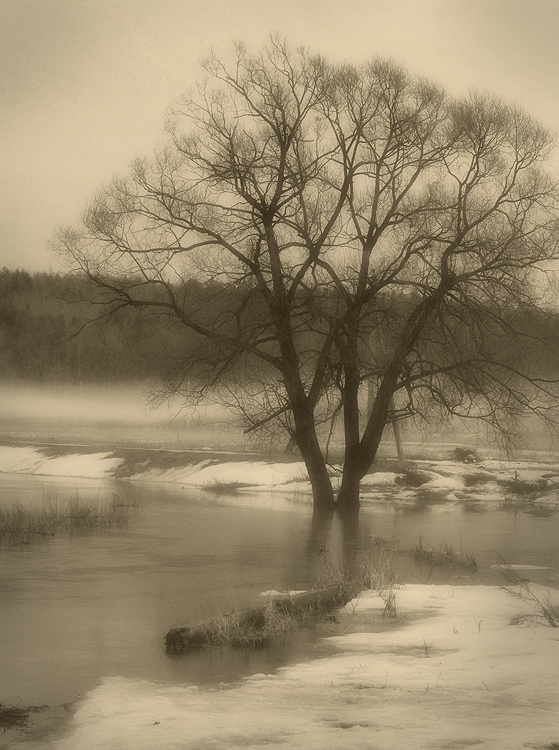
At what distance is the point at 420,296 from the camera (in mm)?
26281

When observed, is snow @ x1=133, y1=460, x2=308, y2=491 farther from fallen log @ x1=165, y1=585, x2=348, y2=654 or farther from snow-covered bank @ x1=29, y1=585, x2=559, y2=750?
snow-covered bank @ x1=29, y1=585, x2=559, y2=750

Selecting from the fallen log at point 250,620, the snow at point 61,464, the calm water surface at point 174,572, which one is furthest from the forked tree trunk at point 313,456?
the snow at point 61,464

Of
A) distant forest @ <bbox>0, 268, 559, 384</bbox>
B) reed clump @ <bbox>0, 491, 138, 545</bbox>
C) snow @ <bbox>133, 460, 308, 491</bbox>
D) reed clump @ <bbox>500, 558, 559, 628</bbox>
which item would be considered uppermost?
distant forest @ <bbox>0, 268, 559, 384</bbox>

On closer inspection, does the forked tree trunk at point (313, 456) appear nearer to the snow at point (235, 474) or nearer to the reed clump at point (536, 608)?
the snow at point (235, 474)

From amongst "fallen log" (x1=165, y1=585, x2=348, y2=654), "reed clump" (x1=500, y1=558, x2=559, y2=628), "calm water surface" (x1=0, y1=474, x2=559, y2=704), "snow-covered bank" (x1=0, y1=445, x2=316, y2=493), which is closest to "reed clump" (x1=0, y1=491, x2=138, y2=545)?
"calm water surface" (x1=0, y1=474, x2=559, y2=704)

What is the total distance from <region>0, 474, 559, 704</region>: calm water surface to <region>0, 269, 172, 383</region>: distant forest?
2822cm

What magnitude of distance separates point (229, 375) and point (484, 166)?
860 centimetres

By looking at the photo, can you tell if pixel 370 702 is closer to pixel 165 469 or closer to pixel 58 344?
pixel 165 469

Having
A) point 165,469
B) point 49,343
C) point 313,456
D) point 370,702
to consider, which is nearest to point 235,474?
point 165,469

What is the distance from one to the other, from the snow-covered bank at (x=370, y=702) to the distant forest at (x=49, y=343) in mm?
43594

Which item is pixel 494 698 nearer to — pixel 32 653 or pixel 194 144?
pixel 32 653

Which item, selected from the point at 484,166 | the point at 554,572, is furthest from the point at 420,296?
the point at 554,572

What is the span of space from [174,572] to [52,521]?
699 centimetres

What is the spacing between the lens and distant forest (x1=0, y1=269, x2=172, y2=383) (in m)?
61.4
